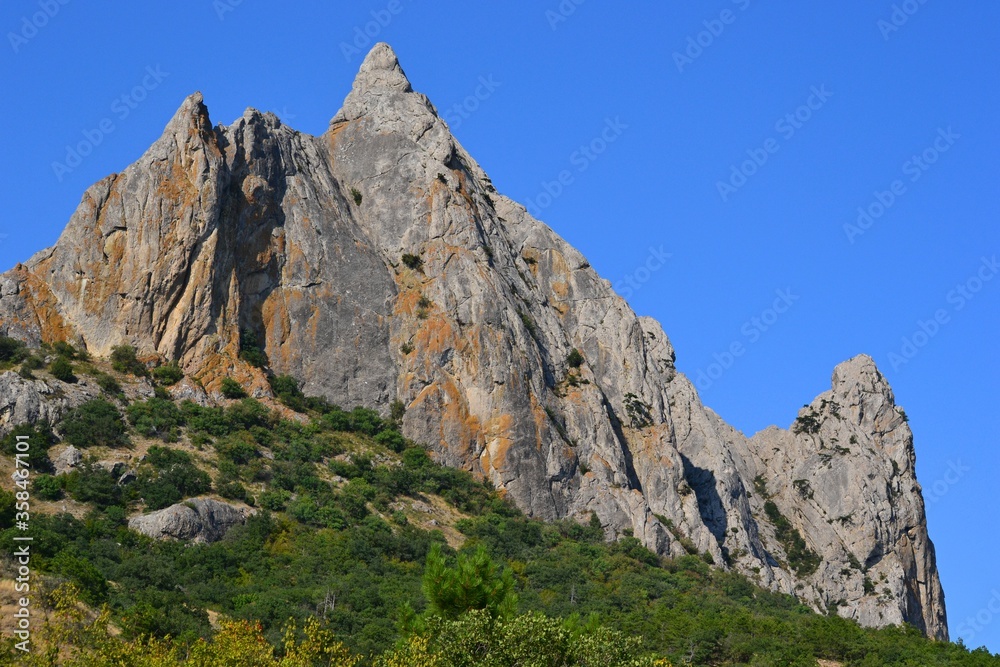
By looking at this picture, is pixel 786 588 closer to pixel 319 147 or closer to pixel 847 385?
pixel 847 385

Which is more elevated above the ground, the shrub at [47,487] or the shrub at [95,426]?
the shrub at [95,426]

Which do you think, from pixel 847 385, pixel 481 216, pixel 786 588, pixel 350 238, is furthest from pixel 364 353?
pixel 847 385

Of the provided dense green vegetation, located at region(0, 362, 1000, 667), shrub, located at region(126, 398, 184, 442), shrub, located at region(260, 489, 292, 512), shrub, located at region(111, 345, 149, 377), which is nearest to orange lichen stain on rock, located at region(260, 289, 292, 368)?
dense green vegetation, located at region(0, 362, 1000, 667)

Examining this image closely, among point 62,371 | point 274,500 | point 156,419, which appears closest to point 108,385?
point 62,371

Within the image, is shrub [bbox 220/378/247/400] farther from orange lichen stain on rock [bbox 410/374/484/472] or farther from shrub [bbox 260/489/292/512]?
orange lichen stain on rock [bbox 410/374/484/472]

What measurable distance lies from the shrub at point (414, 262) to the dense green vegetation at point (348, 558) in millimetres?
12596

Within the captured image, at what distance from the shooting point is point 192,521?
79188 mm

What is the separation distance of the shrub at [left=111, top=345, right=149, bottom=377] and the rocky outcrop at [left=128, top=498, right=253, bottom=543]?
1497cm

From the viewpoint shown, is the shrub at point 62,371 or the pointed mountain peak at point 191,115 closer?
the shrub at point 62,371

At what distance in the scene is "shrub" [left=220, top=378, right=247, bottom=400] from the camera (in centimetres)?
9488

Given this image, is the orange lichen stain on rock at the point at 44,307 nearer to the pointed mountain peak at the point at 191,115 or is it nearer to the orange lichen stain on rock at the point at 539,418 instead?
the pointed mountain peak at the point at 191,115

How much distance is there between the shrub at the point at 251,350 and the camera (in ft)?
324

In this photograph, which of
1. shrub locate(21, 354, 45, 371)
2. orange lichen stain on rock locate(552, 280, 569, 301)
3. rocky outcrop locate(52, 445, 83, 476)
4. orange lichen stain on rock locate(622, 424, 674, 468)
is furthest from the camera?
orange lichen stain on rock locate(552, 280, 569, 301)

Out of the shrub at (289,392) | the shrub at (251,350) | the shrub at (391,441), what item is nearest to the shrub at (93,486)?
the shrub at (289,392)
